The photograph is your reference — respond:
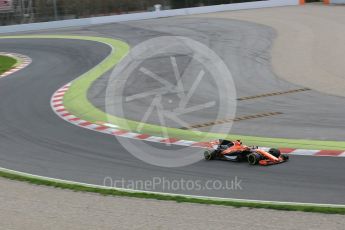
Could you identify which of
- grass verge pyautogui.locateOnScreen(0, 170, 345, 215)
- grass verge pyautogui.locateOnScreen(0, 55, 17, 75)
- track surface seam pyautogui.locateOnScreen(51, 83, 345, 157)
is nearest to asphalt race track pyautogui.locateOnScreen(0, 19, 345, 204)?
track surface seam pyautogui.locateOnScreen(51, 83, 345, 157)

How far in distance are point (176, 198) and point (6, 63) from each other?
2172 cm

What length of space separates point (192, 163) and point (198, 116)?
4.68 metres

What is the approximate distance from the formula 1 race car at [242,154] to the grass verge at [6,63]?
1740 cm

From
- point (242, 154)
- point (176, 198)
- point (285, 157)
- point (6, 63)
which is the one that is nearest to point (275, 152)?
point (285, 157)

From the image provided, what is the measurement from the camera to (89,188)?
11992mm

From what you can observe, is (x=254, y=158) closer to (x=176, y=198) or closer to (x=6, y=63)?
(x=176, y=198)

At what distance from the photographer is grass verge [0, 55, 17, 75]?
95.1 feet

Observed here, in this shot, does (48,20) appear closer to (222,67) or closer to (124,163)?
(222,67)

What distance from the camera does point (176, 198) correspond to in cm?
1098

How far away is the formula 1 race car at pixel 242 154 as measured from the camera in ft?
42.1

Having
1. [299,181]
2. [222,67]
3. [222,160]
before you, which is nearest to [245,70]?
[222,67]

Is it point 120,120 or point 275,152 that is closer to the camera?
point 275,152

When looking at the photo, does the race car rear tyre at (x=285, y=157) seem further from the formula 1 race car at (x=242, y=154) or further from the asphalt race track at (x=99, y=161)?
the asphalt race track at (x=99, y=161)

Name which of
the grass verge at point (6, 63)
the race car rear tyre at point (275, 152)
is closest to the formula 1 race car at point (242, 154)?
the race car rear tyre at point (275, 152)
